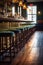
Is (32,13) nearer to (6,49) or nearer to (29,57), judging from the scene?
(29,57)

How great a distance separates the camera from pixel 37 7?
67.0ft

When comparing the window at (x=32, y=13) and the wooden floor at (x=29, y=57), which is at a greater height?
the window at (x=32, y=13)

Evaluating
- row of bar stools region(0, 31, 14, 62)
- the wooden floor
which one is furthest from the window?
row of bar stools region(0, 31, 14, 62)

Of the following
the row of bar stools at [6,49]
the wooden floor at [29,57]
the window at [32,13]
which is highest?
the window at [32,13]

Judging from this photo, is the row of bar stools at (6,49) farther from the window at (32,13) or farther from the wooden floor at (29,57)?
the window at (32,13)

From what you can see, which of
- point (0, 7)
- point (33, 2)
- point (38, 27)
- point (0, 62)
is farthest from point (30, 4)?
point (0, 62)

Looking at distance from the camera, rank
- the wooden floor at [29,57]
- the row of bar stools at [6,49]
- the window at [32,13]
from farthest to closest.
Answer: the window at [32,13], the wooden floor at [29,57], the row of bar stools at [6,49]

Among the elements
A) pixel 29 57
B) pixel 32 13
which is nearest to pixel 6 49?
pixel 29 57

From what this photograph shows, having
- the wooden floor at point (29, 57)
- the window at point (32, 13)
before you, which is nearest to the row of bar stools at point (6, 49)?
the wooden floor at point (29, 57)

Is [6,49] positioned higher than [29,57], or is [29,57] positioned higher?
[6,49]

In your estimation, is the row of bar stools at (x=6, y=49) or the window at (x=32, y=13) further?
the window at (x=32, y=13)

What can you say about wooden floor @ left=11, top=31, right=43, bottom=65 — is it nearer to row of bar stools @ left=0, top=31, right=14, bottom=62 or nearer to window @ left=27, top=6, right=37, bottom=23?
row of bar stools @ left=0, top=31, right=14, bottom=62

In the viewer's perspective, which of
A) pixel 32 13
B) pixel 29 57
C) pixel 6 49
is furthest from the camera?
pixel 32 13

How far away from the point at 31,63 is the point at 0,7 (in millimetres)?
3175
